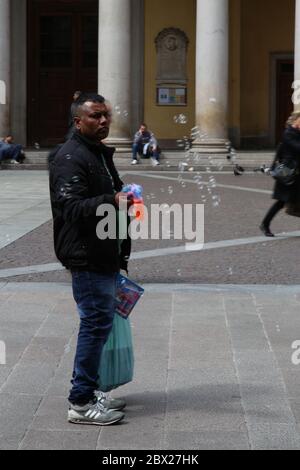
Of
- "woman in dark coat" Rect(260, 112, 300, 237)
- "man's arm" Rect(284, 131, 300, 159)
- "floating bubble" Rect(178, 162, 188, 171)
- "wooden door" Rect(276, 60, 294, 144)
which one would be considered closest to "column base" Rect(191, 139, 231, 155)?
"floating bubble" Rect(178, 162, 188, 171)

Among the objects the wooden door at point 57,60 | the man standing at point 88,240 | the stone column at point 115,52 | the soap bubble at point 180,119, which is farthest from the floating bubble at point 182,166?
the man standing at point 88,240

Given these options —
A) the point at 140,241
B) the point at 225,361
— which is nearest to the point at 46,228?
the point at 140,241

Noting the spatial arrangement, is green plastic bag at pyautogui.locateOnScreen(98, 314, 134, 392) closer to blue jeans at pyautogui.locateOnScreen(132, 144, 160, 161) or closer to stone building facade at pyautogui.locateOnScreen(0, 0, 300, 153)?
blue jeans at pyautogui.locateOnScreen(132, 144, 160, 161)

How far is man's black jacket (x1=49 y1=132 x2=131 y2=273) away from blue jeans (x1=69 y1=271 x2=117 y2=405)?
71 millimetres

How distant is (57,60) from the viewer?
31594 millimetres

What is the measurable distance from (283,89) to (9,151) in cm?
942

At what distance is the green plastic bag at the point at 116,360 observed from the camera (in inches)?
221

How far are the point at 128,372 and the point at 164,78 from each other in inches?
1012

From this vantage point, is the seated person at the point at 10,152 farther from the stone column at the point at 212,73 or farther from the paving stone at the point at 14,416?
the paving stone at the point at 14,416

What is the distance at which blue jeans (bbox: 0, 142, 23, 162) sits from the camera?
2669 cm

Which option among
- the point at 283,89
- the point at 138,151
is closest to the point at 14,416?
the point at 138,151

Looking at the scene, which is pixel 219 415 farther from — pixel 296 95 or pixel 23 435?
pixel 296 95

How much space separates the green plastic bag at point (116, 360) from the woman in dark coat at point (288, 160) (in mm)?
7744

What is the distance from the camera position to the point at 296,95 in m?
25.8
